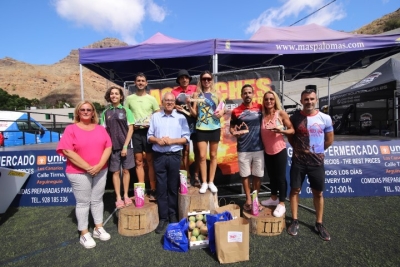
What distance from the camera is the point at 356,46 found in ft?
14.8

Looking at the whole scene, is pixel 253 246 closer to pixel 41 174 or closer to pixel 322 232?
pixel 322 232

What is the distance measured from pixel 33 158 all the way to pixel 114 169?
197 cm

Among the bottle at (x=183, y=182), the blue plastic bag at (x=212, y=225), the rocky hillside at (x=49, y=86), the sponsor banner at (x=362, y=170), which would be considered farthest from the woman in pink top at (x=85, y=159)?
the rocky hillside at (x=49, y=86)

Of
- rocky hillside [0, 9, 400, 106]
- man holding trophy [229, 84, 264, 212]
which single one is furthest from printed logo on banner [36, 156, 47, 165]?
rocky hillside [0, 9, 400, 106]

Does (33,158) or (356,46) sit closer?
(33,158)

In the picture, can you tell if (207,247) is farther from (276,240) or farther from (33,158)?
(33,158)

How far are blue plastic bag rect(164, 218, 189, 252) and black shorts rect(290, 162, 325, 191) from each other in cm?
139

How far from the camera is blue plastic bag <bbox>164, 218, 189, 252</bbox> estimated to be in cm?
230

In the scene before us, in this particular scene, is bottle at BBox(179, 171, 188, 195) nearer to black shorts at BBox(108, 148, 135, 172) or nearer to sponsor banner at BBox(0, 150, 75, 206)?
black shorts at BBox(108, 148, 135, 172)

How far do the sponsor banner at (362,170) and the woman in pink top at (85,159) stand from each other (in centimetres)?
301

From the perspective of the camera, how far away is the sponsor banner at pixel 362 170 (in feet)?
12.3

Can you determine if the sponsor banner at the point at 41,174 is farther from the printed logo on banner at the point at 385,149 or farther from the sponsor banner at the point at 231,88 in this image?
the printed logo on banner at the point at 385,149

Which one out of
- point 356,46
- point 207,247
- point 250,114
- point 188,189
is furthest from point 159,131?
point 356,46

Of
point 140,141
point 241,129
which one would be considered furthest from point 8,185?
point 241,129
